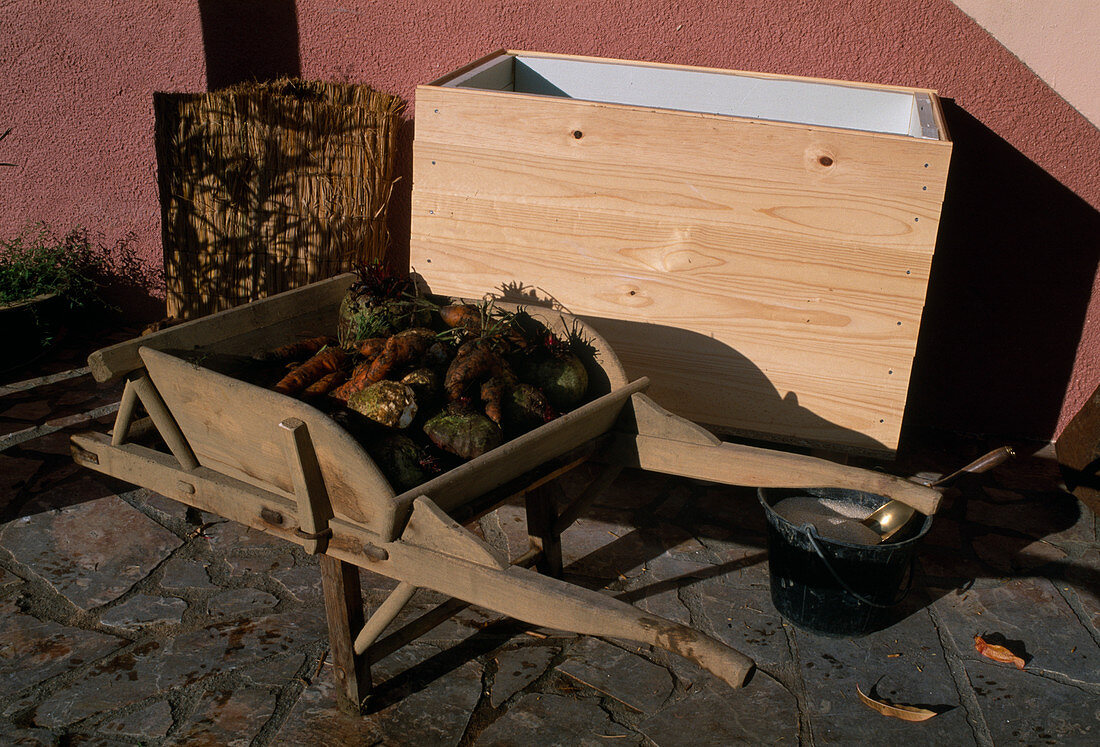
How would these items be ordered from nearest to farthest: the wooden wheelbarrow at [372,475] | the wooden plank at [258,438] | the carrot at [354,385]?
1. the wooden wheelbarrow at [372,475]
2. the wooden plank at [258,438]
3. the carrot at [354,385]

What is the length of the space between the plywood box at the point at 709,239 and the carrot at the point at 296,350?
0.84m

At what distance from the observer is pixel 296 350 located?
10.1 ft

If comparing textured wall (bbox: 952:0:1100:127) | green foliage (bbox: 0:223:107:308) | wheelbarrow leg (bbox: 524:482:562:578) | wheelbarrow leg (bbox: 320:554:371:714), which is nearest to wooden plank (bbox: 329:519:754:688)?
wheelbarrow leg (bbox: 320:554:371:714)

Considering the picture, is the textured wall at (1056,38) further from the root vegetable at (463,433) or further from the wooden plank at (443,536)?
the wooden plank at (443,536)

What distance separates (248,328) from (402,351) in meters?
0.66

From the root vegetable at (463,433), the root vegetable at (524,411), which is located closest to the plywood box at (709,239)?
the root vegetable at (524,411)

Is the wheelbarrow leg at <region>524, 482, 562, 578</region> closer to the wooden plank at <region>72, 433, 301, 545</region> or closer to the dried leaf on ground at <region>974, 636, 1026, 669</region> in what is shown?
the wooden plank at <region>72, 433, 301, 545</region>

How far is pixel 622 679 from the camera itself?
305 cm

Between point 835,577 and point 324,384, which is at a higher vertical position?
point 324,384

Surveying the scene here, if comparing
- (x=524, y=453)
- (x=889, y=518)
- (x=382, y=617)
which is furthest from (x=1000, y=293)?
(x=382, y=617)

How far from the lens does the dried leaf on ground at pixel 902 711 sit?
114 inches

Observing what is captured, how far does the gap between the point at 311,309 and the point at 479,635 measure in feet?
4.43

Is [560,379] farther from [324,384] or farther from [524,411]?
[324,384]

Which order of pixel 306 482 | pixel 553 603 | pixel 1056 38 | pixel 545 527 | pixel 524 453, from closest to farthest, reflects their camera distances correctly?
pixel 553 603, pixel 306 482, pixel 524 453, pixel 545 527, pixel 1056 38
